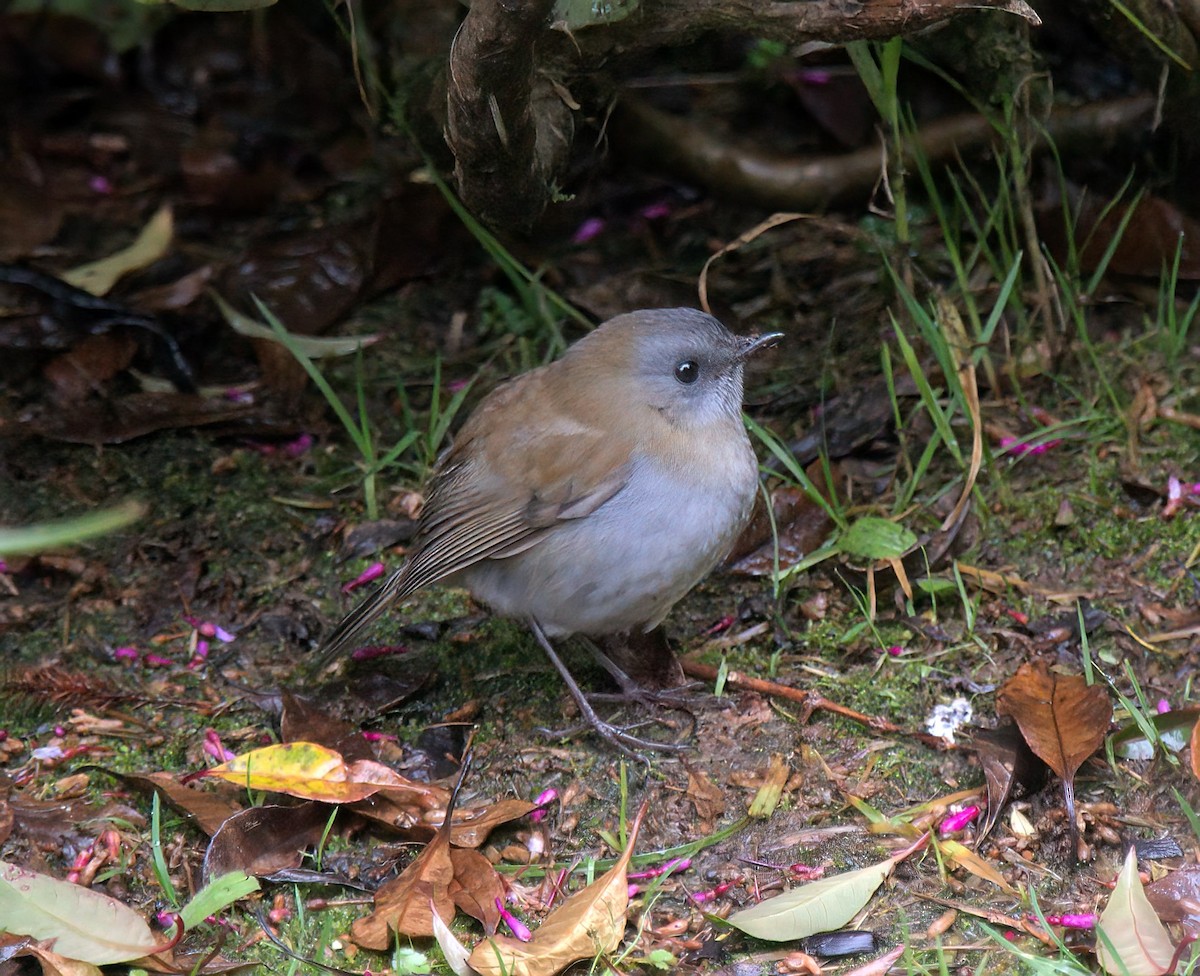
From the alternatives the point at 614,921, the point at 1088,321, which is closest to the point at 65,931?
the point at 614,921

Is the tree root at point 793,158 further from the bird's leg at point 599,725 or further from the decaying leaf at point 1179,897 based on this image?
the decaying leaf at point 1179,897

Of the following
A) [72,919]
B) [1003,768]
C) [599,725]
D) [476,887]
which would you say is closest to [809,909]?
[1003,768]

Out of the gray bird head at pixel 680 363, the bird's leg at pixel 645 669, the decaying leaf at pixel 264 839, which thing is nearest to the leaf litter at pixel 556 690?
the decaying leaf at pixel 264 839

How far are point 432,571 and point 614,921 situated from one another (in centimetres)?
121

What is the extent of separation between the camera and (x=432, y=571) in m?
4.00

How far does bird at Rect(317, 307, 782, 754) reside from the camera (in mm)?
3857

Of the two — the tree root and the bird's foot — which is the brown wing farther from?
the tree root

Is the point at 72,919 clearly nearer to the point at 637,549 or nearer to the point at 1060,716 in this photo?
the point at 637,549

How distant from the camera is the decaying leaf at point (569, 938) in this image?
3.10 meters

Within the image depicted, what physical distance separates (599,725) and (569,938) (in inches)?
34.2

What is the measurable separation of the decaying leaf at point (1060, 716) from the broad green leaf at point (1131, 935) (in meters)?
0.39

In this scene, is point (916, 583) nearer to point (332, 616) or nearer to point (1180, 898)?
point (1180, 898)

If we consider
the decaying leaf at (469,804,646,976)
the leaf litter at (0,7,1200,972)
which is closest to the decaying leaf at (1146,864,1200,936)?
the leaf litter at (0,7,1200,972)

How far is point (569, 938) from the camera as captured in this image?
3.13 metres
